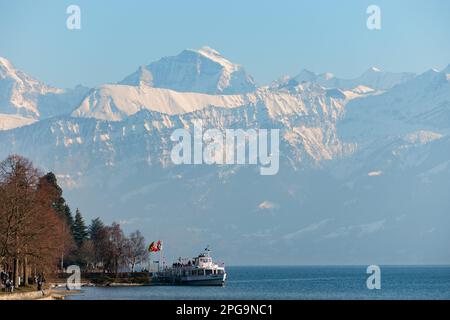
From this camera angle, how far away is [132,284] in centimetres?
18925
